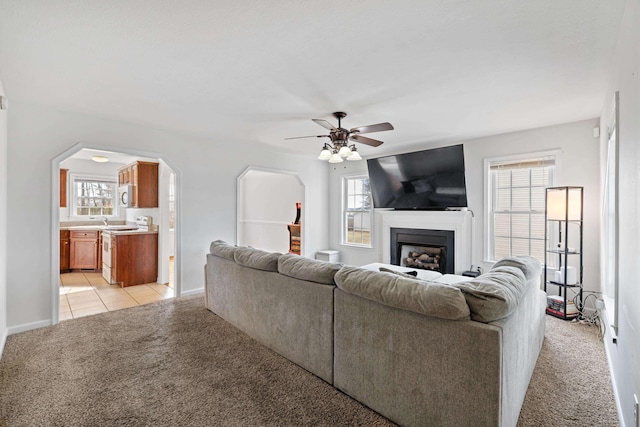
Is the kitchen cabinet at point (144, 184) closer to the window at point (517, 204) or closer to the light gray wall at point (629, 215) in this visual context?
the window at point (517, 204)

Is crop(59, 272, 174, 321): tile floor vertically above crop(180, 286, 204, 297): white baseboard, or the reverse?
crop(180, 286, 204, 297): white baseboard

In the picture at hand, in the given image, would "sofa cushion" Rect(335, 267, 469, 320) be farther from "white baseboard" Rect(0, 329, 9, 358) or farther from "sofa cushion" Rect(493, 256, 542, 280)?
"white baseboard" Rect(0, 329, 9, 358)

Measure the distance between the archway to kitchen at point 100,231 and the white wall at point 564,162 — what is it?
4402mm

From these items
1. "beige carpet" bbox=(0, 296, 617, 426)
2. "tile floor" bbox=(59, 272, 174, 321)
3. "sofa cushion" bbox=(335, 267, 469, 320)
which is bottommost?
"beige carpet" bbox=(0, 296, 617, 426)

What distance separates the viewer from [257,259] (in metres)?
2.85

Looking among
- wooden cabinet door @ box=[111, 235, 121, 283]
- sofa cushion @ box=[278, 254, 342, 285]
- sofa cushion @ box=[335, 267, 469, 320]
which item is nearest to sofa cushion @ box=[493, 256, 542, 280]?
sofa cushion @ box=[335, 267, 469, 320]

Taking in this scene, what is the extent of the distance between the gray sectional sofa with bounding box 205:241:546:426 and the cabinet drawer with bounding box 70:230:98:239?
5.15 m

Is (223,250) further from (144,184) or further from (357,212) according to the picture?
(357,212)

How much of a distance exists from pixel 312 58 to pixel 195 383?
8.29ft

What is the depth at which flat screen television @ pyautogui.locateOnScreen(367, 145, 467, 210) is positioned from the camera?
15.1 ft

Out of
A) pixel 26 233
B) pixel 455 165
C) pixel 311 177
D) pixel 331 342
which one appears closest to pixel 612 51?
pixel 455 165

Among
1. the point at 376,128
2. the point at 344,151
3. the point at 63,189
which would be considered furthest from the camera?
the point at 63,189

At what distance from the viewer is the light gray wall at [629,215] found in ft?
4.69

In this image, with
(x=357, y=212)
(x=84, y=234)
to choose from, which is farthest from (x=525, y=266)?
(x=84, y=234)
